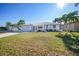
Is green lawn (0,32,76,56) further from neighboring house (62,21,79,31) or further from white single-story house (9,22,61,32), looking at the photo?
neighboring house (62,21,79,31)

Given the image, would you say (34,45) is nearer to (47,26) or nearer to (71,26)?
(47,26)

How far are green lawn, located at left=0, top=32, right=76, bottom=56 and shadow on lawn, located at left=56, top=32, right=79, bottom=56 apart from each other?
0.18 ft

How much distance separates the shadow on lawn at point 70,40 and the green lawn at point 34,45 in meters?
0.05

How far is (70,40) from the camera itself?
3916mm

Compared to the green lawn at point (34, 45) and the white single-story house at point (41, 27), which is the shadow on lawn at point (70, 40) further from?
the white single-story house at point (41, 27)

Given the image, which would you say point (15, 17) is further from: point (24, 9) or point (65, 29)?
point (65, 29)

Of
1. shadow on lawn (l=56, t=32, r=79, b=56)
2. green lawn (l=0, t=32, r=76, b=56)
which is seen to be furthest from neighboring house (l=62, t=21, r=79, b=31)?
green lawn (l=0, t=32, r=76, b=56)

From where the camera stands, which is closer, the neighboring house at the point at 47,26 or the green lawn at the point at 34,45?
the green lawn at the point at 34,45

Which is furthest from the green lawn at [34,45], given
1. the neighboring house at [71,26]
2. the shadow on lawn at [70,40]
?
the neighboring house at [71,26]

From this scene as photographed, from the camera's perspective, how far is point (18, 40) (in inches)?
154

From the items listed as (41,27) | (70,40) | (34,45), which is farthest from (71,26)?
(34,45)

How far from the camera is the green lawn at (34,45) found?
3.82m

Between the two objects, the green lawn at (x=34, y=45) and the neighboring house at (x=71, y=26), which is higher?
the neighboring house at (x=71, y=26)

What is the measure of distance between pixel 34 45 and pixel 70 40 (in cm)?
66
